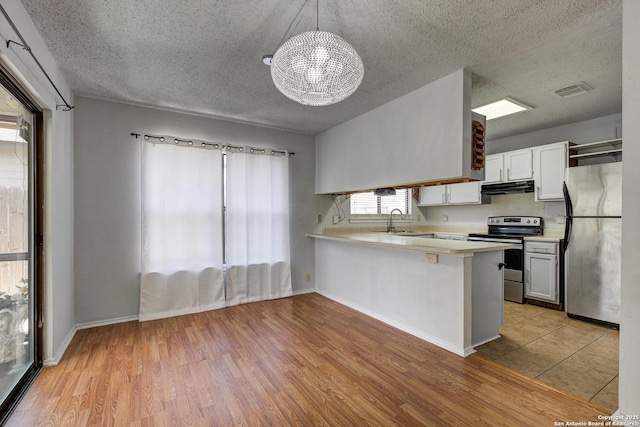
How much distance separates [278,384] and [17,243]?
2098mm

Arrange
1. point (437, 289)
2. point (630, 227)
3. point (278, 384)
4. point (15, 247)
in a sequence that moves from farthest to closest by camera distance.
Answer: point (437, 289) < point (278, 384) < point (15, 247) < point (630, 227)

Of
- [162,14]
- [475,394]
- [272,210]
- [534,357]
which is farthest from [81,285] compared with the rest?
[534,357]

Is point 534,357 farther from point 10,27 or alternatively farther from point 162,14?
point 10,27

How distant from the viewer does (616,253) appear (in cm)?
323

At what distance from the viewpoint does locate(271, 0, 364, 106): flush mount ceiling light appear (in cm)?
161

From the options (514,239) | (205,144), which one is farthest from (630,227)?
(205,144)

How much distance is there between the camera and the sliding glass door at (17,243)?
1892mm

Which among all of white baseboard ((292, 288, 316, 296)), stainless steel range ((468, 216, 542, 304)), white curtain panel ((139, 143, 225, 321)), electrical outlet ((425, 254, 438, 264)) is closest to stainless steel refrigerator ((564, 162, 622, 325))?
stainless steel range ((468, 216, 542, 304))

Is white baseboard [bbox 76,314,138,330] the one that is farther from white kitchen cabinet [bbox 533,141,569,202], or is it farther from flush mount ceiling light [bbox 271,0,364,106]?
white kitchen cabinet [bbox 533,141,569,202]

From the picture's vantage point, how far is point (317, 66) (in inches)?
65.8

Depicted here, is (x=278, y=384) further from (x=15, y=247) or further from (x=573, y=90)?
(x=573, y=90)

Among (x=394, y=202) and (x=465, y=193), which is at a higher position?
(x=465, y=193)

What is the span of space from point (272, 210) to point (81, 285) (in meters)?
2.33

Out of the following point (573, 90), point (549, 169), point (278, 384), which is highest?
point (573, 90)
